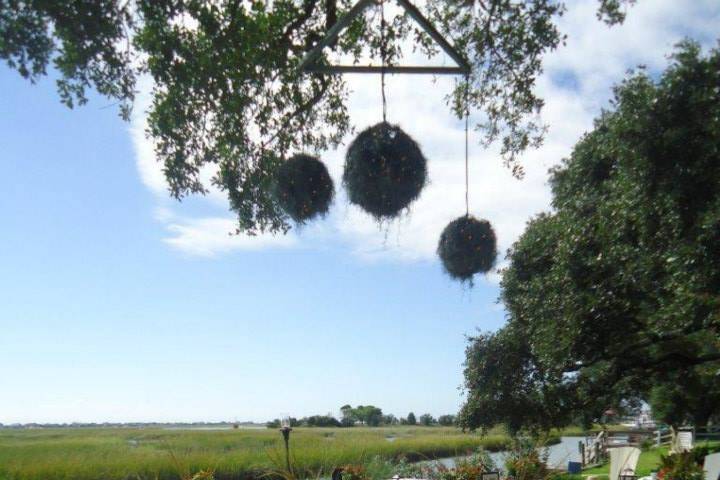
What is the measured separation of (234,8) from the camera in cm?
330

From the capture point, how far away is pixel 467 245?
2.91m

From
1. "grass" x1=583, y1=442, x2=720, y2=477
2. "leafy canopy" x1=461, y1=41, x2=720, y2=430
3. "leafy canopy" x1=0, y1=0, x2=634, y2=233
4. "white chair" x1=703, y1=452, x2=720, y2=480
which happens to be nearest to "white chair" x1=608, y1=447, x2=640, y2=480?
"leafy canopy" x1=461, y1=41, x2=720, y2=430

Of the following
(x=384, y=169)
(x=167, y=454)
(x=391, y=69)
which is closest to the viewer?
(x=391, y=69)

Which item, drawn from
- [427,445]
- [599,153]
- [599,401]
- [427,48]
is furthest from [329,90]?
[427,445]

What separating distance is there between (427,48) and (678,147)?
6.00 feet

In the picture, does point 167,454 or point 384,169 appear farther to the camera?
point 167,454

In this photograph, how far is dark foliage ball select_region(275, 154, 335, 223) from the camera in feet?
8.93

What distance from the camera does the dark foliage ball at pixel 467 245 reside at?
292cm

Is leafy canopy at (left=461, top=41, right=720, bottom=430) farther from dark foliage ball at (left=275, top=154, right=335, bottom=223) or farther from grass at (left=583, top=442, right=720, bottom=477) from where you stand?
grass at (left=583, top=442, right=720, bottom=477)

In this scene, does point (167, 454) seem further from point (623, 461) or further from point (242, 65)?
point (623, 461)

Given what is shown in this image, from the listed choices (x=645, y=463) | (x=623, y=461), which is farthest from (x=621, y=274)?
(x=645, y=463)

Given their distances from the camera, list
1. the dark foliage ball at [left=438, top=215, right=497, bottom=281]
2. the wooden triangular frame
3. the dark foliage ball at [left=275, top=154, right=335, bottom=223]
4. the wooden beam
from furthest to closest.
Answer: the dark foliage ball at [left=438, top=215, right=497, bottom=281] → the dark foliage ball at [left=275, top=154, right=335, bottom=223] → the wooden beam → the wooden triangular frame

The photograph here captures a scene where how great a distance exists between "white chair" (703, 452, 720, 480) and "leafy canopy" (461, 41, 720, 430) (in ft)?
2.50

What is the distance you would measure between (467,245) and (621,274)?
124 inches
